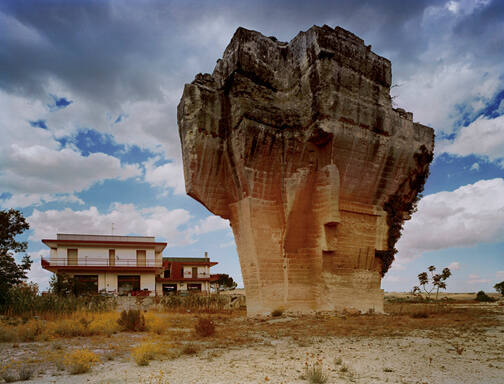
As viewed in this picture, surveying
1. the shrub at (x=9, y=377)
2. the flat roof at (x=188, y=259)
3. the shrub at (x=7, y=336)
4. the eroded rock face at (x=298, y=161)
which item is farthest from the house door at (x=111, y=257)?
the shrub at (x=9, y=377)

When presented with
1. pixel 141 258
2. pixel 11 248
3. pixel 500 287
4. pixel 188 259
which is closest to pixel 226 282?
pixel 188 259

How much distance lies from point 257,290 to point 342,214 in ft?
14.4

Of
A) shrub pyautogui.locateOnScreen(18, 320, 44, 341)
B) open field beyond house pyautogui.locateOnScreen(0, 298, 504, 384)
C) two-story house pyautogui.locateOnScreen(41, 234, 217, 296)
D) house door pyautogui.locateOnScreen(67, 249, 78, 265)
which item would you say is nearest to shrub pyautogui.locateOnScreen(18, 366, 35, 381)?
open field beyond house pyautogui.locateOnScreen(0, 298, 504, 384)

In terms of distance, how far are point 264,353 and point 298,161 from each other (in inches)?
346

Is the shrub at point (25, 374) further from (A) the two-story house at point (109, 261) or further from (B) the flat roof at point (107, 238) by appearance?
(B) the flat roof at point (107, 238)

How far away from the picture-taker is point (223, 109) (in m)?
15.6

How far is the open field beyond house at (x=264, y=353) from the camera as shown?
583cm

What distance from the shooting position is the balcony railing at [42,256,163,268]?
1257 inches

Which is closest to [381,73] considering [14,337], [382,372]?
[382,372]

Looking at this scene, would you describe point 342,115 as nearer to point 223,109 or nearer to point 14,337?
point 223,109

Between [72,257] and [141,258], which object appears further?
[141,258]

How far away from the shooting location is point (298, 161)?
49.6 ft

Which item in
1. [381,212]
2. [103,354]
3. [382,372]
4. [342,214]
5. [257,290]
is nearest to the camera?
[382,372]

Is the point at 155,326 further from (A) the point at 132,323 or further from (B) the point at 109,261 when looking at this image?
(B) the point at 109,261
